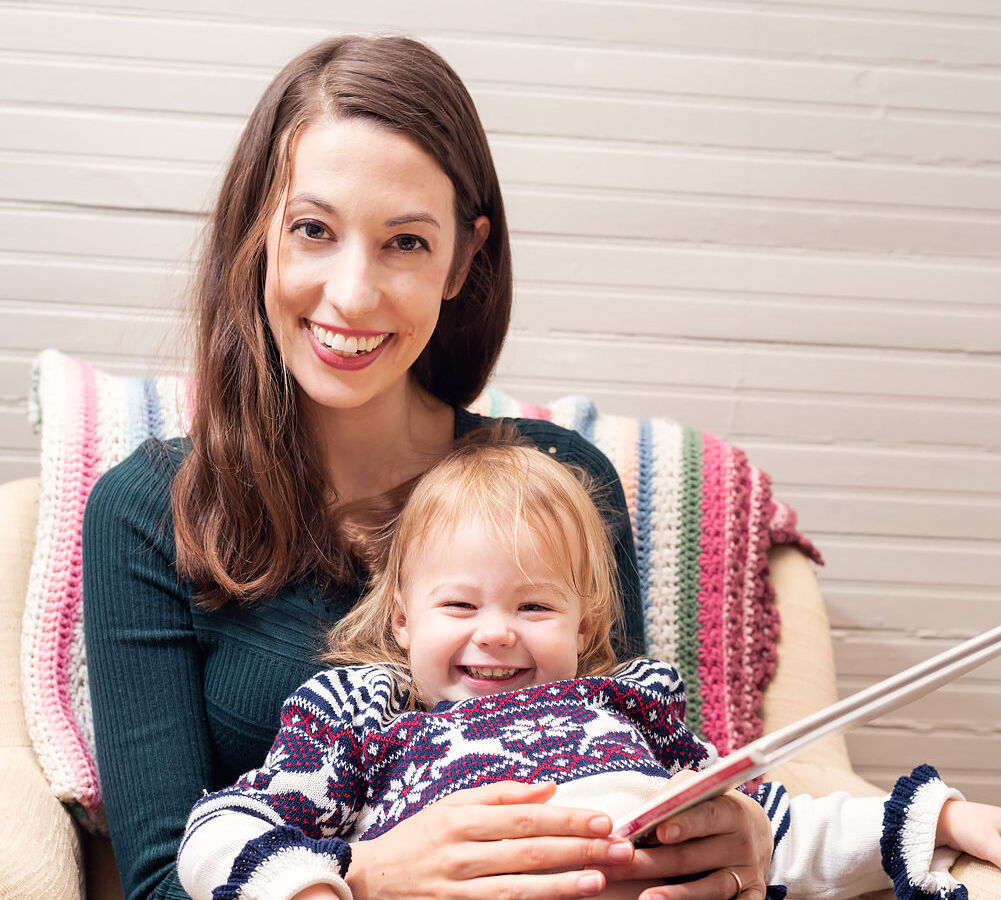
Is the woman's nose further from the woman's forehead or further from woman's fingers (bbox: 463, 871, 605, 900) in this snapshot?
woman's fingers (bbox: 463, 871, 605, 900)

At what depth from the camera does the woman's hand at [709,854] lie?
98 centimetres

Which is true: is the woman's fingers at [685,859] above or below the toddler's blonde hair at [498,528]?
below

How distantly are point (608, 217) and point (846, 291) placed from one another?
474mm

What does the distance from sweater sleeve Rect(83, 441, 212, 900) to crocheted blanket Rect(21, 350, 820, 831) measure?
0.20 m

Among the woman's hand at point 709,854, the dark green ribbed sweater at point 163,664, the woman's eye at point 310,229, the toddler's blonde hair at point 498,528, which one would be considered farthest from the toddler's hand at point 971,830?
the woman's eye at point 310,229

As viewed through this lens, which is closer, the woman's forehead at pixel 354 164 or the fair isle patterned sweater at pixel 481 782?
the fair isle patterned sweater at pixel 481 782

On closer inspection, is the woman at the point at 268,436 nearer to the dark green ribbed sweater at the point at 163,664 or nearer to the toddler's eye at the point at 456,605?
the dark green ribbed sweater at the point at 163,664

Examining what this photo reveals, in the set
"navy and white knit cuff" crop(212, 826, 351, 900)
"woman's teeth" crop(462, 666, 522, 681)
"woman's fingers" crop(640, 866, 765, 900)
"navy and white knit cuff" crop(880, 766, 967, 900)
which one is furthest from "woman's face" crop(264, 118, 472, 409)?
"navy and white knit cuff" crop(880, 766, 967, 900)

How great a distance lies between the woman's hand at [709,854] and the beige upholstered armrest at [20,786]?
0.61m

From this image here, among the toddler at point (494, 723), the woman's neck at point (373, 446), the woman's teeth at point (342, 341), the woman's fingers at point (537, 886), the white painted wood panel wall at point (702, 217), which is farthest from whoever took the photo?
the white painted wood panel wall at point (702, 217)

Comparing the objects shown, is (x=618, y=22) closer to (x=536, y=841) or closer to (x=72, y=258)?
(x=72, y=258)

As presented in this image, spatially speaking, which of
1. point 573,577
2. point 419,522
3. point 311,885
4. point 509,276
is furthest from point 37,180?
point 311,885

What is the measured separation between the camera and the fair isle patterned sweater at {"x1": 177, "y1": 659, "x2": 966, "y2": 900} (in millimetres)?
1007

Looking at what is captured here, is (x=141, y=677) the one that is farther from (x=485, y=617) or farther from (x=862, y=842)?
(x=862, y=842)
